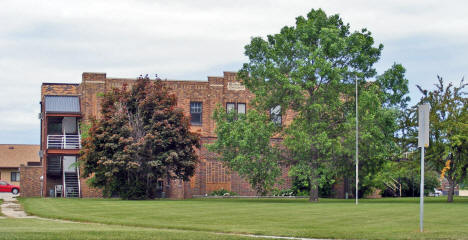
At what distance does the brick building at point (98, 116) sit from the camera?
56844 millimetres

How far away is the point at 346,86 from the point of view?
4656 centimetres

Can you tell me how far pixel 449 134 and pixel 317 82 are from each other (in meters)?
9.58

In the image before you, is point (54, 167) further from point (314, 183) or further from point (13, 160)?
point (13, 160)

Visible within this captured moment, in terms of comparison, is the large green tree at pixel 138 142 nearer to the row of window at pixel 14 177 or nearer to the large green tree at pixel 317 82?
the large green tree at pixel 317 82

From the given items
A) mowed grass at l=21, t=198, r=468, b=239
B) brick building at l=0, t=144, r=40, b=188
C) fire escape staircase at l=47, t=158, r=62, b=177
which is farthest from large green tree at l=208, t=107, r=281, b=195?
brick building at l=0, t=144, r=40, b=188

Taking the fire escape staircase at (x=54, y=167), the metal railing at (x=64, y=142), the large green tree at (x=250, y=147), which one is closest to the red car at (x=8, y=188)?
the metal railing at (x=64, y=142)

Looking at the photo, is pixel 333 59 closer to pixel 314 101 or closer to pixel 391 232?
pixel 314 101

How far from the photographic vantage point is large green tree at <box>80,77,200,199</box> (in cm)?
4406

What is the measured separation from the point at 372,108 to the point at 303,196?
622 inches

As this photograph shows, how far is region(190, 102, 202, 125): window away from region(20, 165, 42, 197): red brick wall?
1379 cm

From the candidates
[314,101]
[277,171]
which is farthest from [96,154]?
[314,101]

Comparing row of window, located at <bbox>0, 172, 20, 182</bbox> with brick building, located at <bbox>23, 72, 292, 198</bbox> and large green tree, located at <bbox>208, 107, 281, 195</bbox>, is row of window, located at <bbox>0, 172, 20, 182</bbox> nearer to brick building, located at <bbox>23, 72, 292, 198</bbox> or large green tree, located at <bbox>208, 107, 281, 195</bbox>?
brick building, located at <bbox>23, 72, 292, 198</bbox>

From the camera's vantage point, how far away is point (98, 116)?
58188 millimetres

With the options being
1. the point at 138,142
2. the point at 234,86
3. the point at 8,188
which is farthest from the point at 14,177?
the point at 138,142
